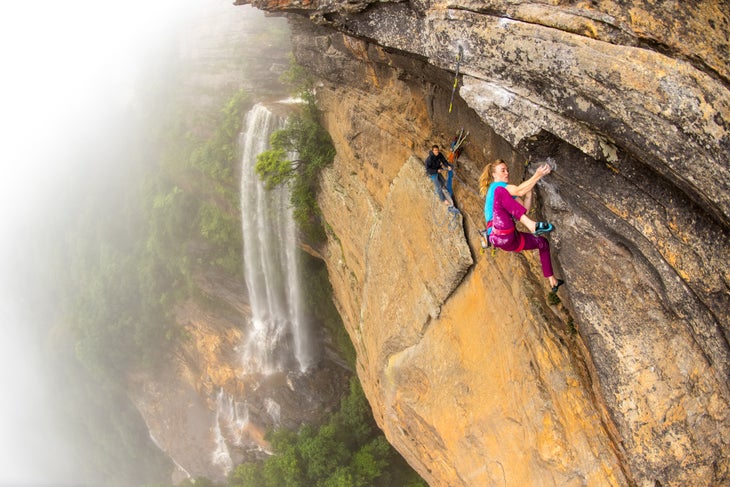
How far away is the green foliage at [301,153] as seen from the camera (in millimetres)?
13711

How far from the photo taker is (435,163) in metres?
7.84

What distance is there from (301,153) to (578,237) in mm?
9859

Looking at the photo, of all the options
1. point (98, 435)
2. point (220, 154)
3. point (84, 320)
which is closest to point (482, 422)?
point (220, 154)

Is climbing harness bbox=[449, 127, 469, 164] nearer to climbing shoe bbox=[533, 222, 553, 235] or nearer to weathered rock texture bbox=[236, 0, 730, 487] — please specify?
weathered rock texture bbox=[236, 0, 730, 487]

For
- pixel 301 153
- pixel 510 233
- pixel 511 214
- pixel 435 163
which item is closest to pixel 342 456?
pixel 301 153

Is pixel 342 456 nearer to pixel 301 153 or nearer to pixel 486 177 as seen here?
pixel 301 153

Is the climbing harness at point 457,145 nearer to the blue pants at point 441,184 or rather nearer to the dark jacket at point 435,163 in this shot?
the dark jacket at point 435,163

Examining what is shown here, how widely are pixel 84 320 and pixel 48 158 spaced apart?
16.5m

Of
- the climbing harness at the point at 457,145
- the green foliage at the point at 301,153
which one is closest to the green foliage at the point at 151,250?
the green foliage at the point at 301,153

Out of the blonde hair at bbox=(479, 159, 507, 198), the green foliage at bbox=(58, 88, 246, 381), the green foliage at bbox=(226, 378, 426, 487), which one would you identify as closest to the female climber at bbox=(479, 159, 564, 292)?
the blonde hair at bbox=(479, 159, 507, 198)

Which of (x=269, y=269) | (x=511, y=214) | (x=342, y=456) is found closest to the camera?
(x=511, y=214)

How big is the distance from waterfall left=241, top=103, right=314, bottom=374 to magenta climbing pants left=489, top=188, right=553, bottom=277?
12032 mm

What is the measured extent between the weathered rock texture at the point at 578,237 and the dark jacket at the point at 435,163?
0.34 meters

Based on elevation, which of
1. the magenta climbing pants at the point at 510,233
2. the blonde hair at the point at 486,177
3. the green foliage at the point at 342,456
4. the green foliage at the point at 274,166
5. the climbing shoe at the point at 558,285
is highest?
the blonde hair at the point at 486,177
